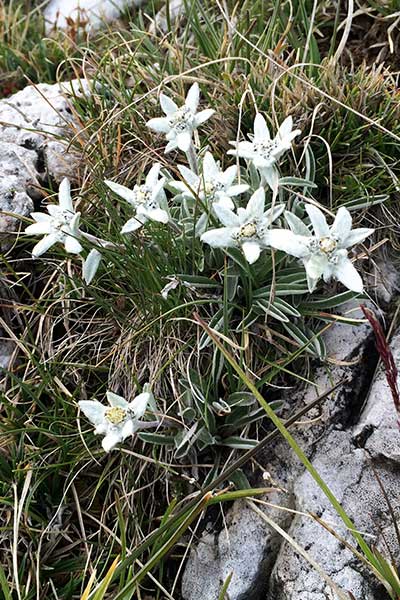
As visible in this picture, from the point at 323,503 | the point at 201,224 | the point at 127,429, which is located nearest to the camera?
the point at 127,429

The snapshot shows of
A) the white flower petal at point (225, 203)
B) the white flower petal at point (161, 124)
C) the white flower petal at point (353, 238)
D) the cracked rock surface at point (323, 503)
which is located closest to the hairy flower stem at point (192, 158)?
the white flower petal at point (161, 124)

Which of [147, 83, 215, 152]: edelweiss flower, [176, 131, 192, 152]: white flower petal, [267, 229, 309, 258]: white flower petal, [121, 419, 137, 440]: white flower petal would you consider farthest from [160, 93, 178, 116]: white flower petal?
[121, 419, 137, 440]: white flower petal

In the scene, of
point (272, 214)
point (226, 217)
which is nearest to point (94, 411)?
point (226, 217)

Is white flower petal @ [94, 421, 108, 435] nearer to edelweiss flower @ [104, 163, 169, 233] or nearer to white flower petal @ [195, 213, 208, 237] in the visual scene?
edelweiss flower @ [104, 163, 169, 233]

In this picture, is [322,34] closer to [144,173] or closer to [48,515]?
[144,173]

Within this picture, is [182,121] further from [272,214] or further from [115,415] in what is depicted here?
[115,415]

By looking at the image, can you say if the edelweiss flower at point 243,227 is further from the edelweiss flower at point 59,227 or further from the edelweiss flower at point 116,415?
the edelweiss flower at point 116,415
